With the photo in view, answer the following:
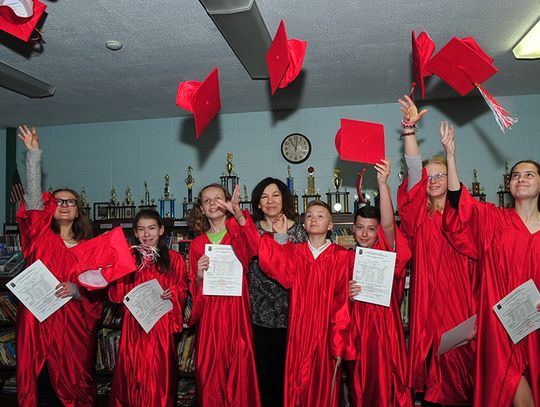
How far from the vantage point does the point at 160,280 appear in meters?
2.81

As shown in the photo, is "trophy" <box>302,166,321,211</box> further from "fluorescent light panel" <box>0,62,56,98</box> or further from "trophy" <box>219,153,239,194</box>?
"fluorescent light panel" <box>0,62,56,98</box>

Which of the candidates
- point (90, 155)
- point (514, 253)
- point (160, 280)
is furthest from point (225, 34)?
point (90, 155)

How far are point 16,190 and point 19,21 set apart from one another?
4.31 m

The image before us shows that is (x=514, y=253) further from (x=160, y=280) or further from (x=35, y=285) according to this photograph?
(x=35, y=285)

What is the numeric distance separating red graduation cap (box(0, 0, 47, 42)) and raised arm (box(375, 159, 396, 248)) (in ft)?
6.84

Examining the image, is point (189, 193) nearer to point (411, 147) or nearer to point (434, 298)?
point (411, 147)

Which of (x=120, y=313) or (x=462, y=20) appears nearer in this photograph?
(x=462, y=20)

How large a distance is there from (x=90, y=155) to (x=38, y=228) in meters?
3.68

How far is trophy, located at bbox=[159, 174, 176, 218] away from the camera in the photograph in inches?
222

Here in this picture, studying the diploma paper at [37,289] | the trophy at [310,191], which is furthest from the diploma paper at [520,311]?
the trophy at [310,191]

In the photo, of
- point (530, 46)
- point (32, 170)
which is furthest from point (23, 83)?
point (530, 46)

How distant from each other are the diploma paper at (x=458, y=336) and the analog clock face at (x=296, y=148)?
3461 millimetres

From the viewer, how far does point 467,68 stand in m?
2.46

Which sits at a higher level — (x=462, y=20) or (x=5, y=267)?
(x=462, y=20)
